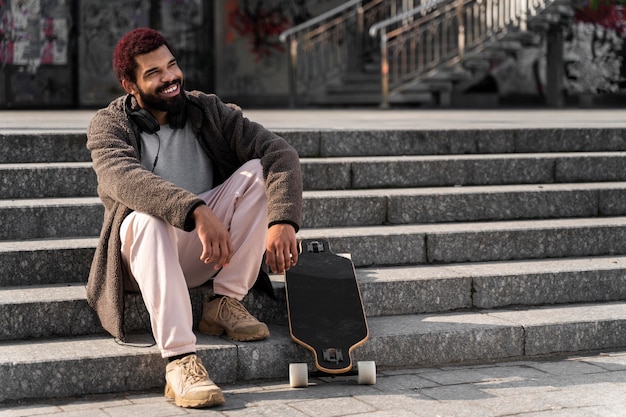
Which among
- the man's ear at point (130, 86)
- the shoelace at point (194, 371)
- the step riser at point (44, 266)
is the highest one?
the man's ear at point (130, 86)

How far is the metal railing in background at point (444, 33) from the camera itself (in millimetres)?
15516

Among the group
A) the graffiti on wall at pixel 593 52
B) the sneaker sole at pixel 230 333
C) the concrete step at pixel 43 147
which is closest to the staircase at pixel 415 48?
the graffiti on wall at pixel 593 52

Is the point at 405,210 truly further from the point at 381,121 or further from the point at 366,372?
the point at 381,121

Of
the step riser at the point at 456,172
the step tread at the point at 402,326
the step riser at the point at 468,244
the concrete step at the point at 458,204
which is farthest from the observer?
the step riser at the point at 456,172

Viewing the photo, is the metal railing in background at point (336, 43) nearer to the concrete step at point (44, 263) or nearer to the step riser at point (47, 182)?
the step riser at point (47, 182)

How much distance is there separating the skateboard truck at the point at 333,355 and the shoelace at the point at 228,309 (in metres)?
0.43

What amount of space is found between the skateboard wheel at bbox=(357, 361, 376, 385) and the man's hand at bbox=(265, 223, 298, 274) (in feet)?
1.88

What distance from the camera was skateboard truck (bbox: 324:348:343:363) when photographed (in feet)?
15.8

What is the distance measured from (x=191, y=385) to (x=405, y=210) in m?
2.49

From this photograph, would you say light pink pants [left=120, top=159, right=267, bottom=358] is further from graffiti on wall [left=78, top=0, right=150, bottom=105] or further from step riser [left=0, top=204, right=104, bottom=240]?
graffiti on wall [left=78, top=0, right=150, bottom=105]

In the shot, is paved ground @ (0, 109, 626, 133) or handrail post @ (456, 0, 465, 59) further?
handrail post @ (456, 0, 465, 59)

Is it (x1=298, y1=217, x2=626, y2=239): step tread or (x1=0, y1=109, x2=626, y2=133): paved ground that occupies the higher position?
(x1=0, y1=109, x2=626, y2=133): paved ground

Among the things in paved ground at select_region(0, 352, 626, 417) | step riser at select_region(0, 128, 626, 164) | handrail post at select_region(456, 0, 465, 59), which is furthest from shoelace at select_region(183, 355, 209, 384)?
handrail post at select_region(456, 0, 465, 59)

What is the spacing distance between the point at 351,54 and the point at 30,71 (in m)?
5.00
